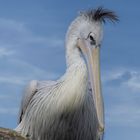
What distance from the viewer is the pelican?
10867mm

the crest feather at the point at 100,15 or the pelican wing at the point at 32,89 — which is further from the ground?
the crest feather at the point at 100,15

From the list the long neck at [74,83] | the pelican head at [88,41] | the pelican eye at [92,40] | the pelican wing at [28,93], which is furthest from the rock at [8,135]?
the pelican eye at [92,40]

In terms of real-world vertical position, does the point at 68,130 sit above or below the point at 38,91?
below

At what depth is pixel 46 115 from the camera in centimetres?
1130

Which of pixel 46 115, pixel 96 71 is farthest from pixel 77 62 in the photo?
pixel 46 115

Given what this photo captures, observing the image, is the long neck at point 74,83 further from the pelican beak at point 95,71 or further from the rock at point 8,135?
the rock at point 8,135

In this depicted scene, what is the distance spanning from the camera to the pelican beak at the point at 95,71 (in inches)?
424

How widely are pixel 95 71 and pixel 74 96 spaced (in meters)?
0.76

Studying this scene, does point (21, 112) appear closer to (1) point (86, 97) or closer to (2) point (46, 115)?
(2) point (46, 115)

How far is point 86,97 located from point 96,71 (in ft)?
1.90

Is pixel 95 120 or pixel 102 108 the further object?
pixel 95 120

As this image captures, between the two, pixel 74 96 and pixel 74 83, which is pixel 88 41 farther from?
pixel 74 96

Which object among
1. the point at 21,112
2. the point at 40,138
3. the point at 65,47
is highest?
the point at 65,47

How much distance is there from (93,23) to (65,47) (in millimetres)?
766
